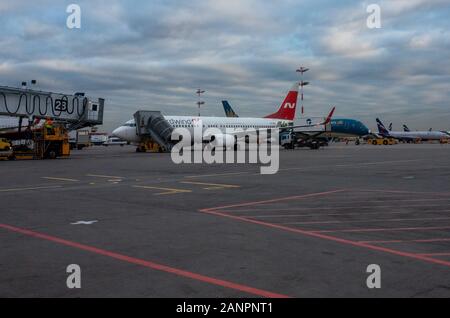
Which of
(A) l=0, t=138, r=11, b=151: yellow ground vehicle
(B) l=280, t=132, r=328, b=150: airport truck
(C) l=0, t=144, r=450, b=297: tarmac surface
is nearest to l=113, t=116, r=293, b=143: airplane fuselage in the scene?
(B) l=280, t=132, r=328, b=150: airport truck

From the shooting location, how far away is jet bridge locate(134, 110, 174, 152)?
161 ft

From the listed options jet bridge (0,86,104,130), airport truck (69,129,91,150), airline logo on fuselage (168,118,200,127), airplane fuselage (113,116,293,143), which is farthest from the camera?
airport truck (69,129,91,150)

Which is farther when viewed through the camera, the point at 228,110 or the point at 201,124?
the point at 228,110

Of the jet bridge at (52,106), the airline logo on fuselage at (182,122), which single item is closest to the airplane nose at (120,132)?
the airline logo on fuselage at (182,122)

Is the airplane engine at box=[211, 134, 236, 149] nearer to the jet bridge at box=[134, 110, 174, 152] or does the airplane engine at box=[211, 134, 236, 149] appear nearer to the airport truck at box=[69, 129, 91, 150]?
the jet bridge at box=[134, 110, 174, 152]

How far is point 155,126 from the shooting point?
49.2 metres

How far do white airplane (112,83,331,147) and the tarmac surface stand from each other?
35.2 m

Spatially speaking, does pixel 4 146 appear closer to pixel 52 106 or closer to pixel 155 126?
pixel 52 106

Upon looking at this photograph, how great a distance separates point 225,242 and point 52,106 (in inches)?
1320

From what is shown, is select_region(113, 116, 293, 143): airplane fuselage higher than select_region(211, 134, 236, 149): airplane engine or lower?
higher

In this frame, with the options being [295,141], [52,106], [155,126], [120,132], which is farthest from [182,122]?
[295,141]

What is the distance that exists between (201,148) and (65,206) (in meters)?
44.3

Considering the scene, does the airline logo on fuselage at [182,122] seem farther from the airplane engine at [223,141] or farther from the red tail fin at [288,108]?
the red tail fin at [288,108]
